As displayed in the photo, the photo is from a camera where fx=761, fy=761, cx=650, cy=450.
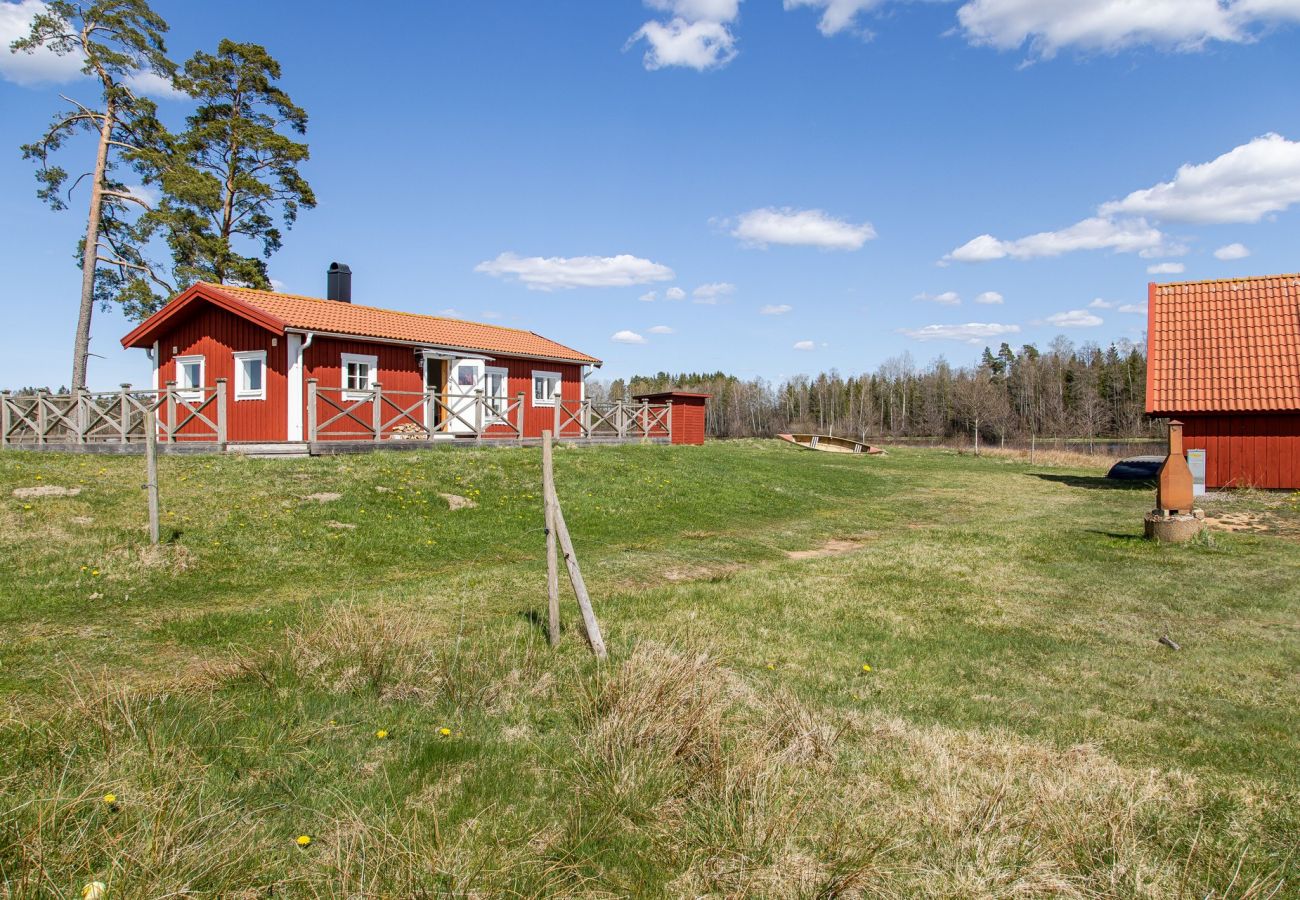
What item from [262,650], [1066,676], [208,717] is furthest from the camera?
[1066,676]

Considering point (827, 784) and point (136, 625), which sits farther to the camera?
point (136, 625)

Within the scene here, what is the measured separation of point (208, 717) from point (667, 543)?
26.6ft

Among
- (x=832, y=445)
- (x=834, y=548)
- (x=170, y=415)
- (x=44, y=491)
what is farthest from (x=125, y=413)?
(x=832, y=445)

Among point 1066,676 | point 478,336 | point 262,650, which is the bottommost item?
point 1066,676

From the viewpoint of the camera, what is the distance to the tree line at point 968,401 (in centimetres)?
6606

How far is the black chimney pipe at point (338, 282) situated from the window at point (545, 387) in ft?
21.2

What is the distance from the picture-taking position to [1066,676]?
594 cm

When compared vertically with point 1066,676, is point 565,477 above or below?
above

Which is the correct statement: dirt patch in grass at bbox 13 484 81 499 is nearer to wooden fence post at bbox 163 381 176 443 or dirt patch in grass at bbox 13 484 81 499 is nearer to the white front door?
wooden fence post at bbox 163 381 176 443

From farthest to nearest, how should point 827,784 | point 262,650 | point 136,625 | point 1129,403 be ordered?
point 1129,403, point 136,625, point 262,650, point 827,784

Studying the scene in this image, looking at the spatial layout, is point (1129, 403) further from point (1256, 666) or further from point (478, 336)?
point (1256, 666)

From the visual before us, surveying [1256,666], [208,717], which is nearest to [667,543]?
[1256,666]

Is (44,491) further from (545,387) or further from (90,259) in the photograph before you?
(90,259)

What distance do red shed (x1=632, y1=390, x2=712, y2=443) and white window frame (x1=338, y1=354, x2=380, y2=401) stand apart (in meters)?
10.4
